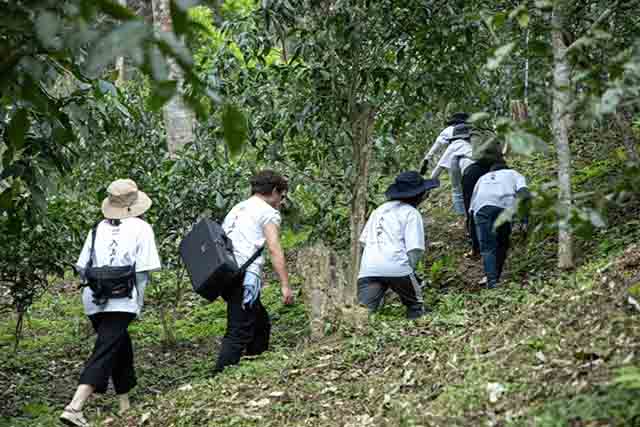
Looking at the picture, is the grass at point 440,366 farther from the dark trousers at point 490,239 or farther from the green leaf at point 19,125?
the green leaf at point 19,125

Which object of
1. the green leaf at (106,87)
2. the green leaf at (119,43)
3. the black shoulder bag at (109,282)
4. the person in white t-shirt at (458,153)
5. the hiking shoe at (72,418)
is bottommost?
the hiking shoe at (72,418)

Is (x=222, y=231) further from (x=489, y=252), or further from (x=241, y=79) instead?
(x=489, y=252)

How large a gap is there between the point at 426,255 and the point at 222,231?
4577 mm

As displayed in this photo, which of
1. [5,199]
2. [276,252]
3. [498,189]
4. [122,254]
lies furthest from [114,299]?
[498,189]

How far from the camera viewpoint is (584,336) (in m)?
4.73

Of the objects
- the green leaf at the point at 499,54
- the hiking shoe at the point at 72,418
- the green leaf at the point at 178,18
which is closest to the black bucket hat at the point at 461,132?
the hiking shoe at the point at 72,418

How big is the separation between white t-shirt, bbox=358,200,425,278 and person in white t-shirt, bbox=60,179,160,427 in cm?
193

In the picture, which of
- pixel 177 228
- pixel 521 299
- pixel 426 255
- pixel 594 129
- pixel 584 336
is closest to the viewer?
pixel 584 336

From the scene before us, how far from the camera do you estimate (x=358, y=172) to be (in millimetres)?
8180

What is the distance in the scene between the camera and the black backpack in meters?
7.00

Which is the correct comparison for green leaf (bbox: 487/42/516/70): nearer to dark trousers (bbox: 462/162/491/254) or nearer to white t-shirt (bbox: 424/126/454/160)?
dark trousers (bbox: 462/162/491/254)

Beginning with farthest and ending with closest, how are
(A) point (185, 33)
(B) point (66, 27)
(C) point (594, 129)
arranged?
(C) point (594, 129)
(B) point (66, 27)
(A) point (185, 33)

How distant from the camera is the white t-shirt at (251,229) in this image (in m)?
7.27

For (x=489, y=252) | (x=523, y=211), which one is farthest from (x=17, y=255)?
(x=523, y=211)
